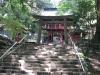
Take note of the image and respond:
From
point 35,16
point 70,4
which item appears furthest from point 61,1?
point 35,16

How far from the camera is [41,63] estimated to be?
14.5 meters

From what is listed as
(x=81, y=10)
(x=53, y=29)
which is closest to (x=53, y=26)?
(x=53, y=29)

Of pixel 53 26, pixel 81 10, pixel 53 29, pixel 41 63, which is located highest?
pixel 81 10

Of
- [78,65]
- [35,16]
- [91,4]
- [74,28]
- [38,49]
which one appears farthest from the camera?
[74,28]

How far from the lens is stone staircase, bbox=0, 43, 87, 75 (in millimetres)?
13273

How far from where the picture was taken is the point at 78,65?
46.0 feet

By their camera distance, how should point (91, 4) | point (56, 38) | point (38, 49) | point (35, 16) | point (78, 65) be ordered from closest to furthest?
point (78, 65) → point (38, 49) → point (35, 16) → point (91, 4) → point (56, 38)

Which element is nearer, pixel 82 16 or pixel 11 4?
pixel 11 4

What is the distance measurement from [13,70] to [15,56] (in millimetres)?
2356

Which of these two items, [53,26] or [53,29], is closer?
[53,29]

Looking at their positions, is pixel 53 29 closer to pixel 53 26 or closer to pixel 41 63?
pixel 53 26

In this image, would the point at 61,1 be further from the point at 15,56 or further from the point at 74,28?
the point at 15,56

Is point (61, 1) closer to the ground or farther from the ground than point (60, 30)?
farther from the ground

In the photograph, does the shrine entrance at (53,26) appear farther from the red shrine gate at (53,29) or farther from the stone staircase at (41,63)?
the stone staircase at (41,63)
